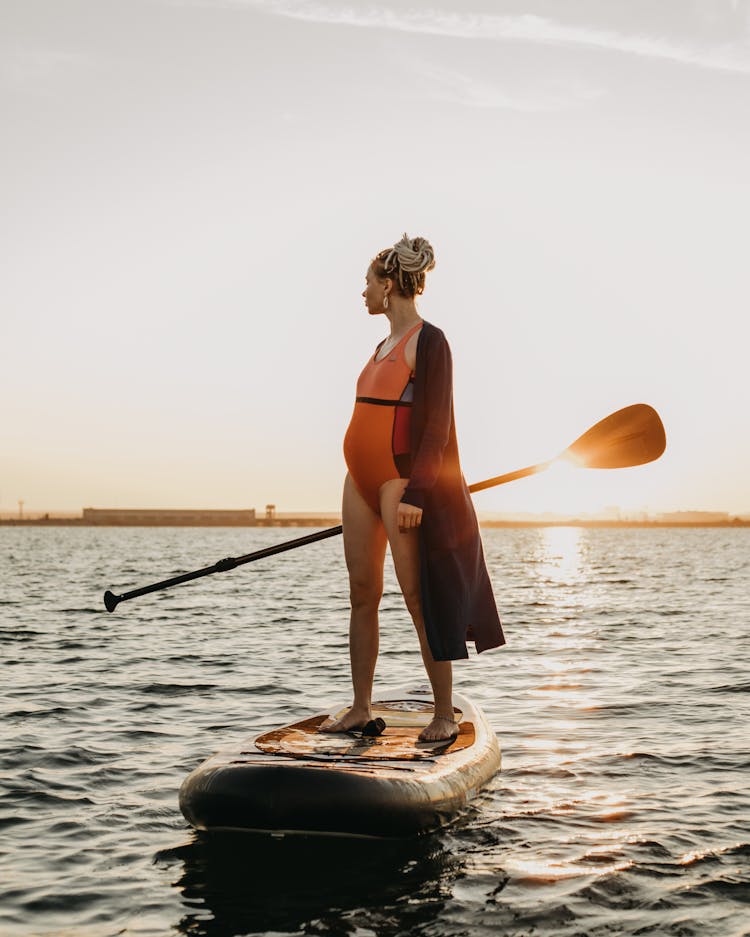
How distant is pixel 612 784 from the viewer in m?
6.82

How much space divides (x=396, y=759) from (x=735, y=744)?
3.71 meters

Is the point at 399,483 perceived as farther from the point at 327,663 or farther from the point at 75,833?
the point at 327,663

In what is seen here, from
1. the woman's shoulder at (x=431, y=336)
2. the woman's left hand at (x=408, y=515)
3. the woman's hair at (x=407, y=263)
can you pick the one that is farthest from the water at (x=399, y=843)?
the woman's hair at (x=407, y=263)

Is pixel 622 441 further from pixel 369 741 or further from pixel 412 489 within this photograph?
pixel 369 741

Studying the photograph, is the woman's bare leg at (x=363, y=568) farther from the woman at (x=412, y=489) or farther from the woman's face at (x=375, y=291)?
the woman's face at (x=375, y=291)

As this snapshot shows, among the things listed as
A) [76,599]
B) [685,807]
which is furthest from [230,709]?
[76,599]

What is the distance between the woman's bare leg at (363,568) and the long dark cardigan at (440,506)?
31 centimetres

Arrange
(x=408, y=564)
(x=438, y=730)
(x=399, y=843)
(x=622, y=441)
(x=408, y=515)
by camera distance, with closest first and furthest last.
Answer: (x=399, y=843) → (x=408, y=515) → (x=408, y=564) → (x=438, y=730) → (x=622, y=441)

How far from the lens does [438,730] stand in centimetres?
610

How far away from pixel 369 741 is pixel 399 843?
0.73 meters

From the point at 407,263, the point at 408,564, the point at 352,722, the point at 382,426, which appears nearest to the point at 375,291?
the point at 407,263

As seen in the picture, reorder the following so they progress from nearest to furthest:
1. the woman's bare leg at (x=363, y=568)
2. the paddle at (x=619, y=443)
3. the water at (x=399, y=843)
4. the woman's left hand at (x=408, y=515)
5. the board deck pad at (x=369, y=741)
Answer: the water at (x=399, y=843) < the woman's left hand at (x=408, y=515) < the board deck pad at (x=369, y=741) < the woman's bare leg at (x=363, y=568) < the paddle at (x=619, y=443)

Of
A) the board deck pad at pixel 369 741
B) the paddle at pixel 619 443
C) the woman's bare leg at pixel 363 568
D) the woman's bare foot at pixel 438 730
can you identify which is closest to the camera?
the board deck pad at pixel 369 741

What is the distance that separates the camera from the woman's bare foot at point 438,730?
6.08 metres
